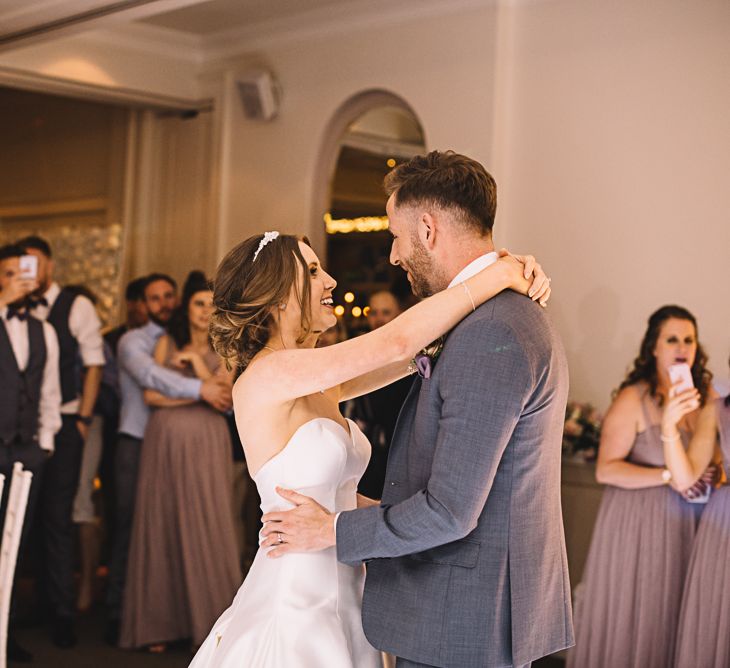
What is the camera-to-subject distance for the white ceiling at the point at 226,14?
6511mm

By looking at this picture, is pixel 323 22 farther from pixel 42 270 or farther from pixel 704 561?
pixel 704 561

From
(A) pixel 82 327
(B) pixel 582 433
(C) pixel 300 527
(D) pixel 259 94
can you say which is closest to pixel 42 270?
(A) pixel 82 327

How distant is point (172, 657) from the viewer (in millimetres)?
5230

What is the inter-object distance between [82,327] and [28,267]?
2.24ft

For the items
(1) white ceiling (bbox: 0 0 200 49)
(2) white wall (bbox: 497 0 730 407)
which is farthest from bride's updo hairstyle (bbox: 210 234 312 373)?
(2) white wall (bbox: 497 0 730 407)

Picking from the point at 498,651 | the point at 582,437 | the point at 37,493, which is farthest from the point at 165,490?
the point at 498,651

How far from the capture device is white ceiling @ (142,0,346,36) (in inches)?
256

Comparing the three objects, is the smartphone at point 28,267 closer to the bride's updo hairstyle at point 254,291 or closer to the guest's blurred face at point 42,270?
the guest's blurred face at point 42,270

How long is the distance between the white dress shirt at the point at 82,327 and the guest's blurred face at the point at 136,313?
0.65m

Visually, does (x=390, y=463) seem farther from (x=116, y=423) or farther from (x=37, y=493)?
(x=116, y=423)

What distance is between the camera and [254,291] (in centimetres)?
268

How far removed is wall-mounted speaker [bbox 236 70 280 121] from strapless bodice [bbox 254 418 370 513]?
15.0 feet

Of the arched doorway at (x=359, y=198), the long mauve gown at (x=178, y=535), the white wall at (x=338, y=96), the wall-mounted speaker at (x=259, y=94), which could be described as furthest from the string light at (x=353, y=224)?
the long mauve gown at (x=178, y=535)

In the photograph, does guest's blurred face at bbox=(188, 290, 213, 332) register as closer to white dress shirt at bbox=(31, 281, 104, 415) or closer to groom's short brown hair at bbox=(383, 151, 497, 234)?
white dress shirt at bbox=(31, 281, 104, 415)
